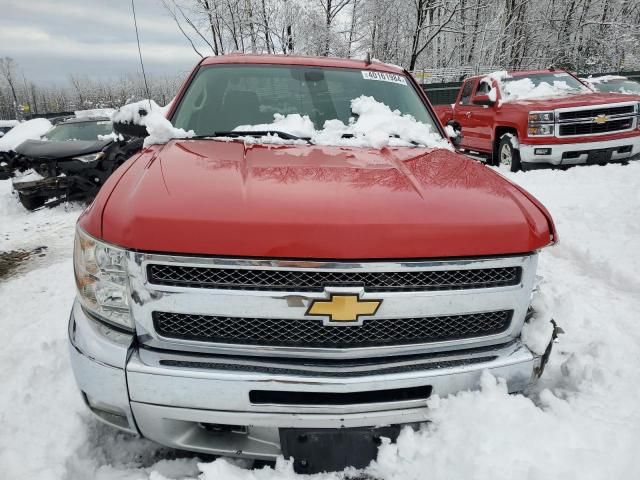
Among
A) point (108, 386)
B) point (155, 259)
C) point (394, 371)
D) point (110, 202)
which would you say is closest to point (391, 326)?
point (394, 371)

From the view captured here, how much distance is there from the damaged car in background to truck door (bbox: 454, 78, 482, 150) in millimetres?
6794

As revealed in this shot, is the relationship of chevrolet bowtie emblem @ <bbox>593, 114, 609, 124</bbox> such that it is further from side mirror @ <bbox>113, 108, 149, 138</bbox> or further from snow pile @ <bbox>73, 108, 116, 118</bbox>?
snow pile @ <bbox>73, 108, 116, 118</bbox>

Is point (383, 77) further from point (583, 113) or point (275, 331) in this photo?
point (583, 113)

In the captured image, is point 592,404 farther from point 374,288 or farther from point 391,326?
point 374,288

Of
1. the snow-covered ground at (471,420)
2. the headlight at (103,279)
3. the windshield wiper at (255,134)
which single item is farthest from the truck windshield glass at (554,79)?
the headlight at (103,279)

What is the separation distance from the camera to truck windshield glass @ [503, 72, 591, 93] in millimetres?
8648

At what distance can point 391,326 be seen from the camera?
61.4 inches

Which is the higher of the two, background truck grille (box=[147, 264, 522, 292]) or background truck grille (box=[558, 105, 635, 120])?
background truck grille (box=[147, 264, 522, 292])

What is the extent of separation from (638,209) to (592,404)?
4.23m

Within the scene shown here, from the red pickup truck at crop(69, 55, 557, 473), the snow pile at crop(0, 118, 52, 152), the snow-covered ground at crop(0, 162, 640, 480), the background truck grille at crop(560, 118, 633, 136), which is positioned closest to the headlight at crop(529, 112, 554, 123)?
the background truck grille at crop(560, 118, 633, 136)

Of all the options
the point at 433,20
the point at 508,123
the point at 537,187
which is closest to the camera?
the point at 537,187

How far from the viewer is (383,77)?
3211 millimetres

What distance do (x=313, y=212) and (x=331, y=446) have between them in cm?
81

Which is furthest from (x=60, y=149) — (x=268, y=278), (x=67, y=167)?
(x=268, y=278)
